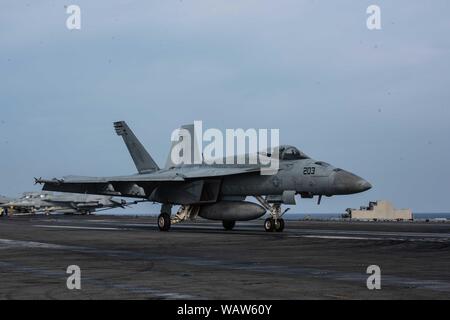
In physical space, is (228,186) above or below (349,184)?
above

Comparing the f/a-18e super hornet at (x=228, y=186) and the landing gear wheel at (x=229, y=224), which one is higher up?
the f/a-18e super hornet at (x=228, y=186)

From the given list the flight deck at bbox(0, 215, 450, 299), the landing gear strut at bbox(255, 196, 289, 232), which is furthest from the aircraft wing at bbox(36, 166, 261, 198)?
the flight deck at bbox(0, 215, 450, 299)

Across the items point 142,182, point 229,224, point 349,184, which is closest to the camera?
point 349,184

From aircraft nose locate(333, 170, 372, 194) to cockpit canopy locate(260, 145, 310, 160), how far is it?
2.48 m

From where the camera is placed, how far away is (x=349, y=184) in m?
29.1

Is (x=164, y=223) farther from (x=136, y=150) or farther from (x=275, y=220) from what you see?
(x=136, y=150)

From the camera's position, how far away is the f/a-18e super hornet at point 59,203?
307 ft

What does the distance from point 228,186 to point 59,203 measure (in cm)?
6598

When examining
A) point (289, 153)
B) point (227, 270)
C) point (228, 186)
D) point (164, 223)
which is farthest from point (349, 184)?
point (227, 270)

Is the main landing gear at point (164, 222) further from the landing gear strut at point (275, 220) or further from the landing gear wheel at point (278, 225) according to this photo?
the landing gear wheel at point (278, 225)

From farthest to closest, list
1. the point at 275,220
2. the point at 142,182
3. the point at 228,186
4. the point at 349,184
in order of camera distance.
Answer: the point at 142,182
the point at 228,186
the point at 275,220
the point at 349,184

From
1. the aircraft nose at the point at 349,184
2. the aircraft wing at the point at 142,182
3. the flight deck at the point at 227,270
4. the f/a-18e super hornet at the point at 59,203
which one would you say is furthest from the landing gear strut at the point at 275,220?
the f/a-18e super hornet at the point at 59,203

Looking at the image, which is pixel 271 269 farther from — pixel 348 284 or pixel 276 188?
pixel 276 188

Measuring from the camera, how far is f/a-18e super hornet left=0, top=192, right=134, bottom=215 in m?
93.5
